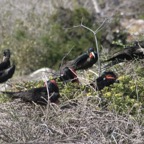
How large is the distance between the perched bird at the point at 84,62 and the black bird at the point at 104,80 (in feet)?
2.13

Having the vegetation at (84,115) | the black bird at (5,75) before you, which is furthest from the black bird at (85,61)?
the black bird at (5,75)

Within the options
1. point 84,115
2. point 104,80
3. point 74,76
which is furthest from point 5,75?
point 84,115

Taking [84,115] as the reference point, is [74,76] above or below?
above

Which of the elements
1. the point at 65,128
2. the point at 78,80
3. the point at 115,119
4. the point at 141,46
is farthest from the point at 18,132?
the point at 141,46

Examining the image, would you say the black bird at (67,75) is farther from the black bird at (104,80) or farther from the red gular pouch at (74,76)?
the black bird at (104,80)

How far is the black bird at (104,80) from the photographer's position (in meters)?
6.06

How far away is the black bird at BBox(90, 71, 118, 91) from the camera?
19.9ft

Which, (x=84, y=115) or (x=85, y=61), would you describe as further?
(x=85, y=61)

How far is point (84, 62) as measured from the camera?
7027 mm

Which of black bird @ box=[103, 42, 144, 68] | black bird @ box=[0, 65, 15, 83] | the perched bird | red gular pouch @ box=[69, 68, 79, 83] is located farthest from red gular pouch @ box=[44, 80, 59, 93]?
black bird @ box=[0, 65, 15, 83]

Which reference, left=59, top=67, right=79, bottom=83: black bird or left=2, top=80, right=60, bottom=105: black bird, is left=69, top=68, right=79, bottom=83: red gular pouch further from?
left=2, top=80, right=60, bottom=105: black bird

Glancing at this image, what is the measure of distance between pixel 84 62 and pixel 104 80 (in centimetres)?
91

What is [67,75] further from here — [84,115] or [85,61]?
[84,115]

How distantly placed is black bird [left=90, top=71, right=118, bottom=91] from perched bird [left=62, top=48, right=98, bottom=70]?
65cm
